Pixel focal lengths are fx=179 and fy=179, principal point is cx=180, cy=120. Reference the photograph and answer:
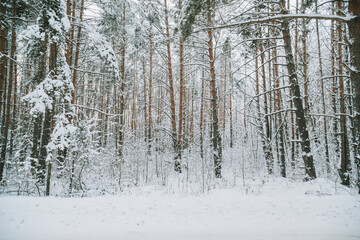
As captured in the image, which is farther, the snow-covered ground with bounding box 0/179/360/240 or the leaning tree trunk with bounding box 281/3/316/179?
the leaning tree trunk with bounding box 281/3/316/179

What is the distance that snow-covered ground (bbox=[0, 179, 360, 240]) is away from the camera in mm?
2586

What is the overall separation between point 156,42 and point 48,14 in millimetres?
5250

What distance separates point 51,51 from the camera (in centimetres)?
576

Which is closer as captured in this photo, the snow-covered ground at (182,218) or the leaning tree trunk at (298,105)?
the snow-covered ground at (182,218)

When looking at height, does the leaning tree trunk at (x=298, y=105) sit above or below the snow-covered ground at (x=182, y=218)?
above

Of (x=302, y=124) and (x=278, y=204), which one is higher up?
(x=302, y=124)

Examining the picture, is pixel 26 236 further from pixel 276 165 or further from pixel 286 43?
pixel 276 165

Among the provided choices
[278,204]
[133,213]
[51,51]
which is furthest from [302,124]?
[51,51]

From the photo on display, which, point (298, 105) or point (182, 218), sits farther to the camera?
point (298, 105)

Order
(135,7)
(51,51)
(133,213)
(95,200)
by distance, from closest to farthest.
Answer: (133,213) < (95,200) < (51,51) < (135,7)

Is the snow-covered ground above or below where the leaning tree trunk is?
below

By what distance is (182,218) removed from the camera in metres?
3.09

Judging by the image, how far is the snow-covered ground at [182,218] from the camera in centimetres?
259

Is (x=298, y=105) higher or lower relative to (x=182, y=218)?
higher
